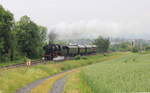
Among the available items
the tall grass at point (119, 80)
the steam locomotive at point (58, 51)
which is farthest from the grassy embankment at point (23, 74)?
the tall grass at point (119, 80)

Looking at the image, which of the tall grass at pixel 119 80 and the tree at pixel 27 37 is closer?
the tall grass at pixel 119 80

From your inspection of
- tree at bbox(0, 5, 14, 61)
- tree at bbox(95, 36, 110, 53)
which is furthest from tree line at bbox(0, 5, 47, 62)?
tree at bbox(95, 36, 110, 53)

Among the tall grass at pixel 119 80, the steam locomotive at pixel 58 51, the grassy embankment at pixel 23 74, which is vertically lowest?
the grassy embankment at pixel 23 74

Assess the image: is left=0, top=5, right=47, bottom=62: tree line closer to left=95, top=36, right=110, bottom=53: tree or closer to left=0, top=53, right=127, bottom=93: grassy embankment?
left=0, top=53, right=127, bottom=93: grassy embankment

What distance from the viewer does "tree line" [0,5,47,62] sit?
157 ft

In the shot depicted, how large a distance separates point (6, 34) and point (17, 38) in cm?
955

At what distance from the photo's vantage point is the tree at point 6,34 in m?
46.3

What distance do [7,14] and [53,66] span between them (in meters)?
18.0

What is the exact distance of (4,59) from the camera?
152 ft

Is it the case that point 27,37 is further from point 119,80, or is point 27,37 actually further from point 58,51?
point 119,80

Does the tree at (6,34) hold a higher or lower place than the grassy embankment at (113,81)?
higher

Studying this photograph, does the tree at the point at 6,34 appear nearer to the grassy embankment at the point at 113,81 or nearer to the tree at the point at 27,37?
the tree at the point at 27,37

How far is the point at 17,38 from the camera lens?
2285 inches

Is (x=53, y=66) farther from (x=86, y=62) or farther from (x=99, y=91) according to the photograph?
(x=99, y=91)
